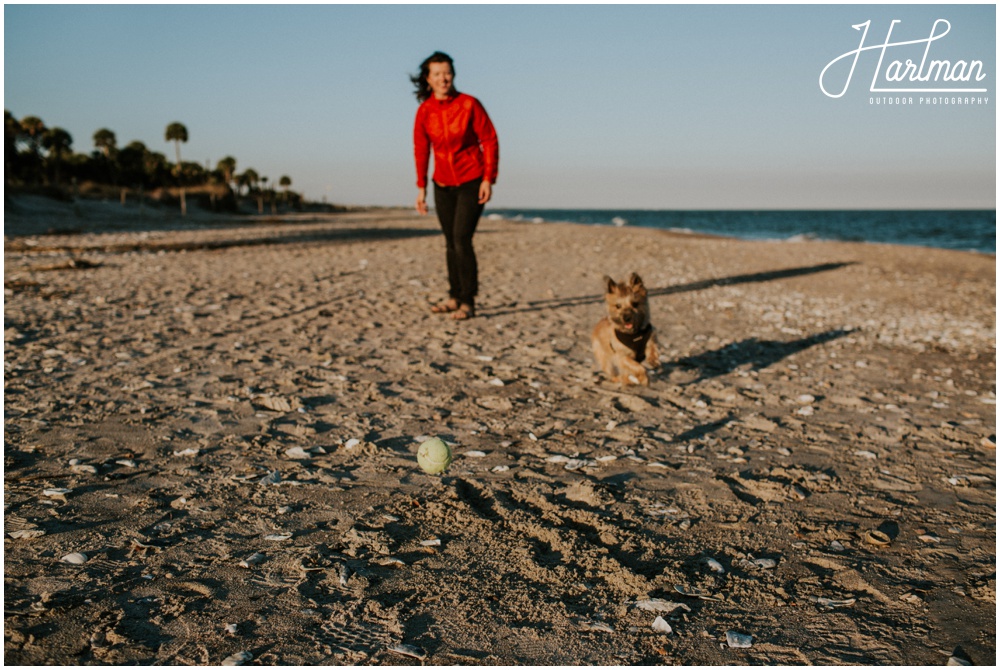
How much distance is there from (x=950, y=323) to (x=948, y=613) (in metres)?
9.18

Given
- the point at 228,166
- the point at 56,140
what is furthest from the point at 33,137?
the point at 228,166

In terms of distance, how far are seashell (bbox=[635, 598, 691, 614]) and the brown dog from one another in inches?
136

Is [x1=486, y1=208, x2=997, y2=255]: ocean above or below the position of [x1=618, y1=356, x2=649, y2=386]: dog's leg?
above

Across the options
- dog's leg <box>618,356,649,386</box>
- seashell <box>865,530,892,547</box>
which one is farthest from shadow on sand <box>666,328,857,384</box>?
seashell <box>865,530,892,547</box>

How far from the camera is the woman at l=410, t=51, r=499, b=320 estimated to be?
7.84 m

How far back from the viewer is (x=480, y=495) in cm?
360

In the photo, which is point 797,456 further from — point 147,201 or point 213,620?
point 147,201

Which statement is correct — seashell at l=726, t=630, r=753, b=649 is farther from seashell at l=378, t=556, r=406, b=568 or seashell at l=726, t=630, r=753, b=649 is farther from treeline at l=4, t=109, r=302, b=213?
treeline at l=4, t=109, r=302, b=213

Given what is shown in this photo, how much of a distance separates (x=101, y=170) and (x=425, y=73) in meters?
70.0

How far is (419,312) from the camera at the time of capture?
9141mm

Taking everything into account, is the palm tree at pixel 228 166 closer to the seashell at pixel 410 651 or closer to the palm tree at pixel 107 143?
the palm tree at pixel 107 143

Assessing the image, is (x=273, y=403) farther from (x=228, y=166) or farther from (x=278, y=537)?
(x=228, y=166)

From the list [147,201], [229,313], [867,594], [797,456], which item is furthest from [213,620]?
[147,201]

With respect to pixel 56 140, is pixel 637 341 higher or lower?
lower
